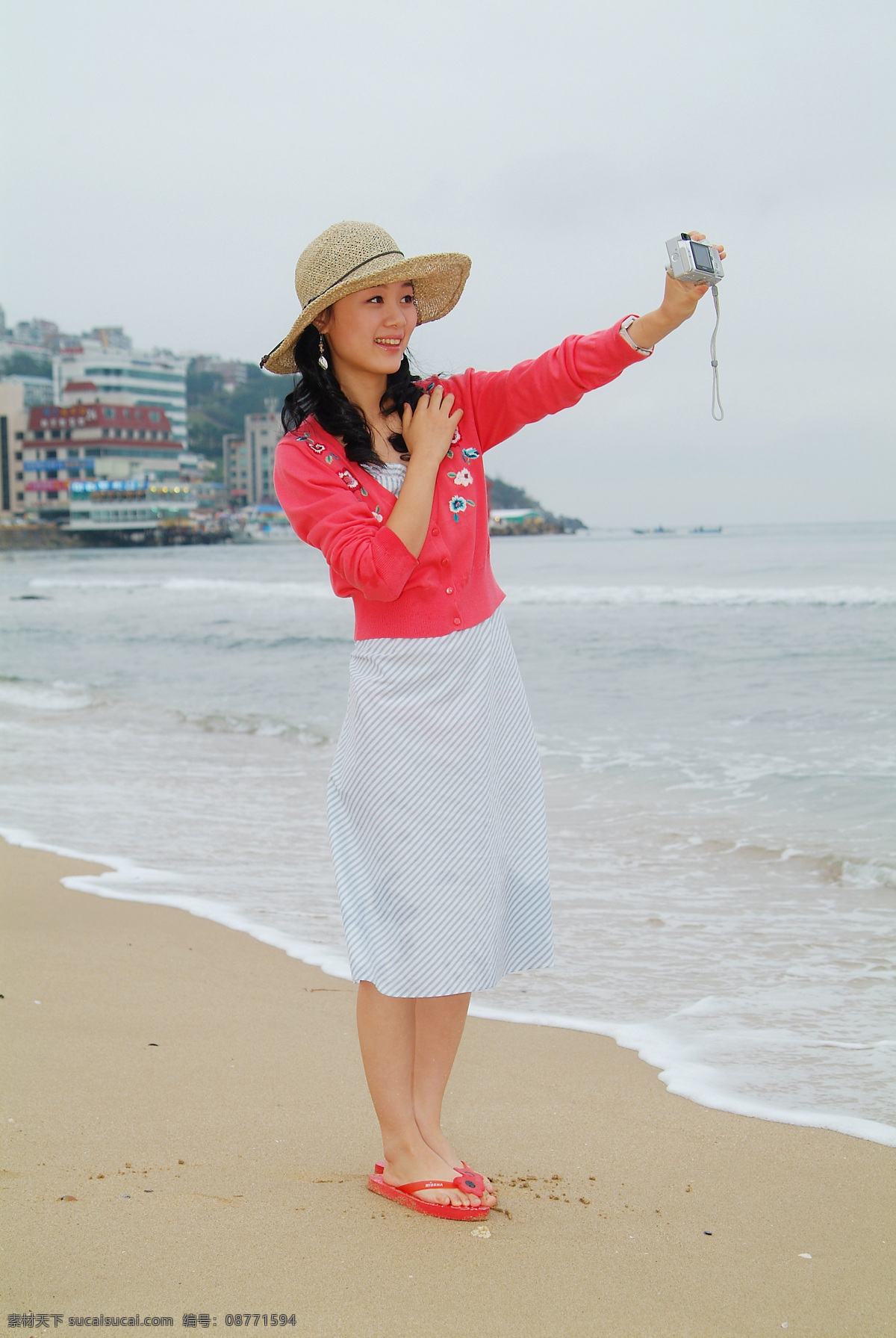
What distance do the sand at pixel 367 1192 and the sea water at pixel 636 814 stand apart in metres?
0.27

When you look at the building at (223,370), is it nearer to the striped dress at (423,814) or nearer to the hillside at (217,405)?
the hillside at (217,405)

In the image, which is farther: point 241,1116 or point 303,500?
point 241,1116

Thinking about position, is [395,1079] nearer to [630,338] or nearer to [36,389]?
[630,338]

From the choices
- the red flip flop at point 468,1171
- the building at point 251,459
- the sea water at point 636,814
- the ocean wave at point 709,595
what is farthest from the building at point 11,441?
the red flip flop at point 468,1171

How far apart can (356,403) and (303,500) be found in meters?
0.23

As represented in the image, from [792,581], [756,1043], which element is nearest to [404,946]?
[756,1043]

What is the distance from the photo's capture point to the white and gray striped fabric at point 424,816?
5.96 feet

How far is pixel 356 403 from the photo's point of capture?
1.94m

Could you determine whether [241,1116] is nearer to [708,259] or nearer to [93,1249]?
[93,1249]

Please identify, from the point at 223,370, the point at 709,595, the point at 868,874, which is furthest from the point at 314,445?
the point at 223,370

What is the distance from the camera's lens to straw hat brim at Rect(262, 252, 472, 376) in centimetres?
182

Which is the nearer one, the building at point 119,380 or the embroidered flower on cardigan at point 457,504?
the embroidered flower on cardigan at point 457,504

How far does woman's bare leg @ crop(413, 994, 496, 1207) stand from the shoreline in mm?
727

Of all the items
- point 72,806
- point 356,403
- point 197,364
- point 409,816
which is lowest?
point 72,806
